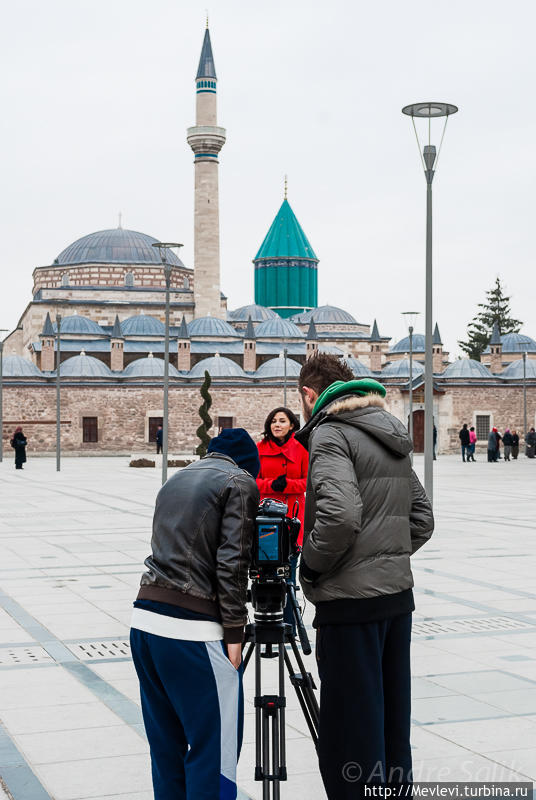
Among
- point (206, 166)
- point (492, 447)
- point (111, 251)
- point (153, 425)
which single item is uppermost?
point (206, 166)

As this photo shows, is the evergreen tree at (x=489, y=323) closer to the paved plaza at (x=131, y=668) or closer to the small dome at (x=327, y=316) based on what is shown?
the small dome at (x=327, y=316)

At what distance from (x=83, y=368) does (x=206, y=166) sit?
11723 millimetres

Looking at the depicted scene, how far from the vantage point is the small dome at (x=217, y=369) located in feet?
163

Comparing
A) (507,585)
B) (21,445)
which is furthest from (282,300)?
(507,585)

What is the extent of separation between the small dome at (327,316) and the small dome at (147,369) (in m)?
14.3

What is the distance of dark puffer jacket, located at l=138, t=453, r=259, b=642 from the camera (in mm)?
3238

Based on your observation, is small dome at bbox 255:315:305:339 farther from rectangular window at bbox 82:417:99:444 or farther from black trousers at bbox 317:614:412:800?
black trousers at bbox 317:614:412:800

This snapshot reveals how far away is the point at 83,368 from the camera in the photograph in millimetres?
48812

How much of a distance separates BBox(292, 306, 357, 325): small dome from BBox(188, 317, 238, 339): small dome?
8293 mm

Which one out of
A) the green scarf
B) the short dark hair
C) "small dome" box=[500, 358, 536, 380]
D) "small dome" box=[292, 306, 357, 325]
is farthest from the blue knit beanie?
"small dome" box=[292, 306, 357, 325]

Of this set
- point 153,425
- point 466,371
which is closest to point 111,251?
point 153,425

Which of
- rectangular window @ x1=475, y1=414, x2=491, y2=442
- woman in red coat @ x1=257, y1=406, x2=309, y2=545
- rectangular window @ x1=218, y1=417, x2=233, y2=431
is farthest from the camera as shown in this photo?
rectangular window @ x1=475, y1=414, x2=491, y2=442

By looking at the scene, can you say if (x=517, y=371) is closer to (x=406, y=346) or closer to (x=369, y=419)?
(x=406, y=346)

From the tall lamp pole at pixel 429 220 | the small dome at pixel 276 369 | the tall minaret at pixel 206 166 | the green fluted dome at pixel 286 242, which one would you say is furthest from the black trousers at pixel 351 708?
the green fluted dome at pixel 286 242
